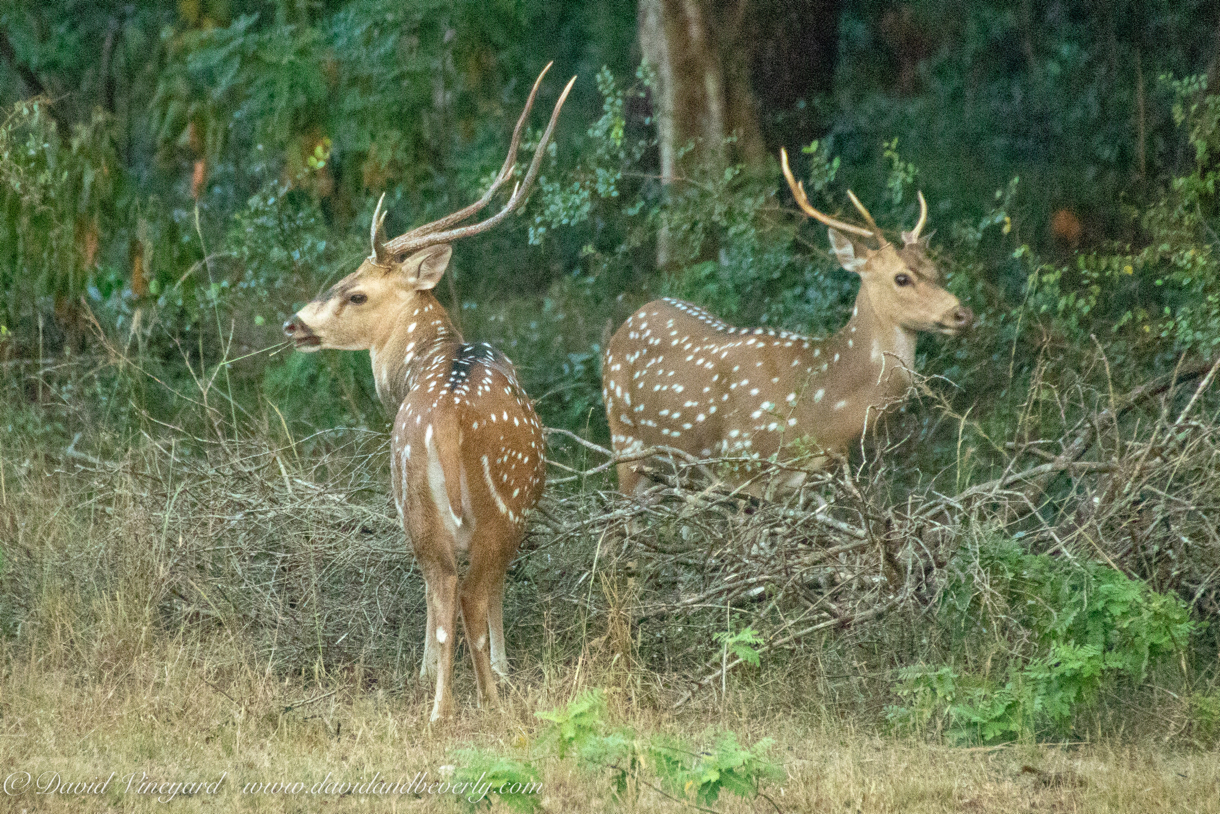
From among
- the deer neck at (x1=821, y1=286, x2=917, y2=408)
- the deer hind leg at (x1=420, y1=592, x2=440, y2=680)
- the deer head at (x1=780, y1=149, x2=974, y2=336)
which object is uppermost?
the deer head at (x1=780, y1=149, x2=974, y2=336)

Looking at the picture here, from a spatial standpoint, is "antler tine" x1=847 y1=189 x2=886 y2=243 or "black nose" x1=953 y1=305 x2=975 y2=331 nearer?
"antler tine" x1=847 y1=189 x2=886 y2=243

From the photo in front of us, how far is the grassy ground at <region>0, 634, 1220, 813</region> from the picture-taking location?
4.38m

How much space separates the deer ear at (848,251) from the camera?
22.4 feet

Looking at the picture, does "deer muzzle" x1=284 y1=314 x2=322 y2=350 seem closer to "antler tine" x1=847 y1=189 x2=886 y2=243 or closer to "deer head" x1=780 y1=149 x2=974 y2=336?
"deer head" x1=780 y1=149 x2=974 y2=336

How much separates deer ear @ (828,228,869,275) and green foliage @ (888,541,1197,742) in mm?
1849

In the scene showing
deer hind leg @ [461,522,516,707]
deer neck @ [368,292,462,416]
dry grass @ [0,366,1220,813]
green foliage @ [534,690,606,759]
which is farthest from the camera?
deer neck @ [368,292,462,416]

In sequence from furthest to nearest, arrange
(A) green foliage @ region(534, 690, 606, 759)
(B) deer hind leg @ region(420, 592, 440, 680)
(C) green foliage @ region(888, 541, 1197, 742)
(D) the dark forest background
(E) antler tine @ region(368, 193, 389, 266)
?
1. (E) antler tine @ region(368, 193, 389, 266)
2. (B) deer hind leg @ region(420, 592, 440, 680)
3. (D) the dark forest background
4. (C) green foliage @ region(888, 541, 1197, 742)
5. (A) green foliage @ region(534, 690, 606, 759)

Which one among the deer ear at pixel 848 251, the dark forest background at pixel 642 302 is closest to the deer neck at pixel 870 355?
the deer ear at pixel 848 251

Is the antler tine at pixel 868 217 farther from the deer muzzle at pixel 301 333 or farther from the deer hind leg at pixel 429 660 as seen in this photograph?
the deer hind leg at pixel 429 660

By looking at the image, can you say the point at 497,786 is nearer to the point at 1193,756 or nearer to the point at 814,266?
the point at 1193,756

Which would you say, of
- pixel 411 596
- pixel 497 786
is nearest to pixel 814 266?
pixel 411 596

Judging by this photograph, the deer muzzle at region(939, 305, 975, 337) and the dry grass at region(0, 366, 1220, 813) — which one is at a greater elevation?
the deer muzzle at region(939, 305, 975, 337)

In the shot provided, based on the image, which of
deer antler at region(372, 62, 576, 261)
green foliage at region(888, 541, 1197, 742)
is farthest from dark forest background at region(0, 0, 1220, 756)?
deer antler at region(372, 62, 576, 261)

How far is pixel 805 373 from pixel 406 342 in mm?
1889
